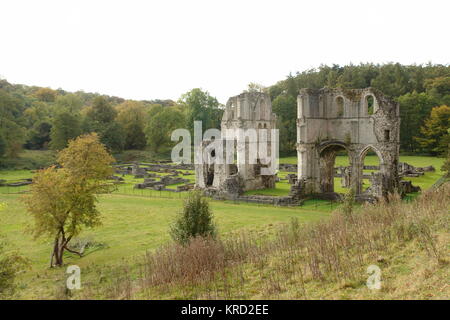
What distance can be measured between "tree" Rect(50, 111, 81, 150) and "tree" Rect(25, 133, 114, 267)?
39.7 meters

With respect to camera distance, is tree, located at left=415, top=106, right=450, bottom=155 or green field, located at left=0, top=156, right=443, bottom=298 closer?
green field, located at left=0, top=156, right=443, bottom=298

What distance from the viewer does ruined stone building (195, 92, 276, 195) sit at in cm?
3278

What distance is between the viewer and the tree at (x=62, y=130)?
54.5 m

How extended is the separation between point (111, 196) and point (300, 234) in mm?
20567

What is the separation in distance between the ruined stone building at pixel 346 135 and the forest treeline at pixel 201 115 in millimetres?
27917

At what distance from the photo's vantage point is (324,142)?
29297 mm

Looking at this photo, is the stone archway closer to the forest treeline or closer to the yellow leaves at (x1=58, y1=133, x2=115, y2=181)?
the yellow leaves at (x1=58, y1=133, x2=115, y2=181)

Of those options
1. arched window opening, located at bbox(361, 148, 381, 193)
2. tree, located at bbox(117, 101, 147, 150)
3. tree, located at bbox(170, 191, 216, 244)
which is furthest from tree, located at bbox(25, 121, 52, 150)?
tree, located at bbox(170, 191, 216, 244)

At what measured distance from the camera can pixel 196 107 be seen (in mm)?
61688

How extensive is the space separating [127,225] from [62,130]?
37.8 metres

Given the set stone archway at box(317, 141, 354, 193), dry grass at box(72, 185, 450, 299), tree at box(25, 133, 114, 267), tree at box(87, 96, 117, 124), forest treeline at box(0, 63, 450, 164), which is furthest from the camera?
tree at box(87, 96, 117, 124)

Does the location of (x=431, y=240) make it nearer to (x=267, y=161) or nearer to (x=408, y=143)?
(x=267, y=161)

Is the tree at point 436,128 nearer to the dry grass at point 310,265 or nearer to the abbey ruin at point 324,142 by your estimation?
the abbey ruin at point 324,142

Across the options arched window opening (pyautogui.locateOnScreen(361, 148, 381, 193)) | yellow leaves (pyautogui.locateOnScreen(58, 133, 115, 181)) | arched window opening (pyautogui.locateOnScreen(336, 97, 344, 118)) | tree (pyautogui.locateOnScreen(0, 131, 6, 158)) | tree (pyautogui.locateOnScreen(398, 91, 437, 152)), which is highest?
tree (pyautogui.locateOnScreen(398, 91, 437, 152))
